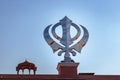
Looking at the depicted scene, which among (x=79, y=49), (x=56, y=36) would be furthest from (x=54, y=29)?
(x=79, y=49)

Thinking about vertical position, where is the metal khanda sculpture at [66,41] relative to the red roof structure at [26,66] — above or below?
above

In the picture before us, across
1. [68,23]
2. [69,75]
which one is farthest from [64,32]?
[69,75]

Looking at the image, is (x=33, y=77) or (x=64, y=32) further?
(x=64, y=32)

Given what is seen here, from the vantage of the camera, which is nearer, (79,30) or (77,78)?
(77,78)

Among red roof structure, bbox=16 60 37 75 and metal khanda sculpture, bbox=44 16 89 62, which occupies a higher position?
metal khanda sculpture, bbox=44 16 89 62

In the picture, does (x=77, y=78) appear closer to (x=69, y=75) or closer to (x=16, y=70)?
(x=69, y=75)

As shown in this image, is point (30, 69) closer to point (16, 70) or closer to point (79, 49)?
point (16, 70)

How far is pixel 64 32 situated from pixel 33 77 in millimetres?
4513

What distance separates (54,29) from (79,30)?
1.87m

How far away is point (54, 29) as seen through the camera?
86.4 feet

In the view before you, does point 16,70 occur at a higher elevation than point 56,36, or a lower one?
lower

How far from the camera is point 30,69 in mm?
26656

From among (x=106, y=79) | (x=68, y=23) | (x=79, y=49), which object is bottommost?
(x=106, y=79)

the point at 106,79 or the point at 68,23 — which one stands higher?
the point at 68,23
